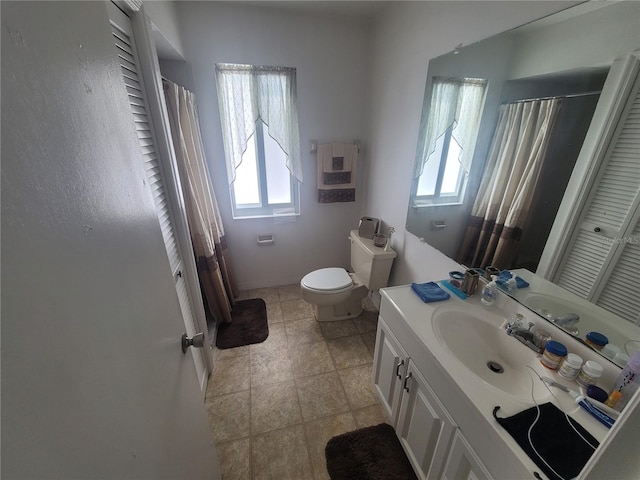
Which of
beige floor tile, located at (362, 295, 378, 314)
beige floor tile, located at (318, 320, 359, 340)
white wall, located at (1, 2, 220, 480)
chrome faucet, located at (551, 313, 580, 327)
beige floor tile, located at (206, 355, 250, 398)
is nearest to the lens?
white wall, located at (1, 2, 220, 480)

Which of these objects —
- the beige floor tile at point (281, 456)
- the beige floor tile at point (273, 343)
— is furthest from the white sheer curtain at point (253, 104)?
the beige floor tile at point (281, 456)

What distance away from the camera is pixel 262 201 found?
2525 mm

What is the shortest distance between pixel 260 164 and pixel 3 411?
2.32 metres

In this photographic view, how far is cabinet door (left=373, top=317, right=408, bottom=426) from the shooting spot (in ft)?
4.17

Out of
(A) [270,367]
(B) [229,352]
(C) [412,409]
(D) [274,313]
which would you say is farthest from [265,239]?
(C) [412,409]

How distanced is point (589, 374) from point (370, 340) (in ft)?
4.71

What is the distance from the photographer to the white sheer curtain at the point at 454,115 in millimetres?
1343

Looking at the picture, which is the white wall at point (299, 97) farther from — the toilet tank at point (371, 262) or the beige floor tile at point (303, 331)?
the beige floor tile at point (303, 331)

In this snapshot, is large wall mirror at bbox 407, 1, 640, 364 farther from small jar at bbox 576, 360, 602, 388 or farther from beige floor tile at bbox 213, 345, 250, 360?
beige floor tile at bbox 213, 345, 250, 360

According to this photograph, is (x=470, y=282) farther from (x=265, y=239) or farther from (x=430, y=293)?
(x=265, y=239)

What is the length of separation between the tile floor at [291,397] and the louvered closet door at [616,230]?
1.27m

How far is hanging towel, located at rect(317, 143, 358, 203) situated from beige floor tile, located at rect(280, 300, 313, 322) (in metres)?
1.04

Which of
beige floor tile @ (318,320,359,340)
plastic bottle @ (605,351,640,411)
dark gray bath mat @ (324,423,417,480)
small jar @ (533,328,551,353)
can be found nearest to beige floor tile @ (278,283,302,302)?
beige floor tile @ (318,320,359,340)

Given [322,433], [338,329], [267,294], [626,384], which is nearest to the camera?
[626,384]
